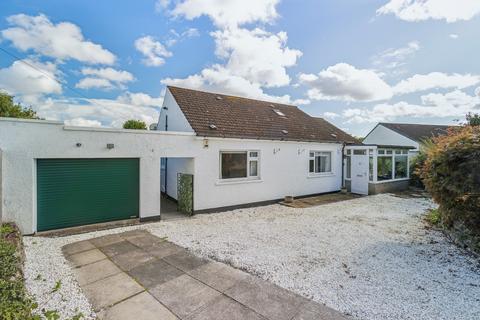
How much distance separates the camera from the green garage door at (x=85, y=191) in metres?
7.23

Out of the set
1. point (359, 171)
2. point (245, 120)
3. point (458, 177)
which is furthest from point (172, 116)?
point (359, 171)

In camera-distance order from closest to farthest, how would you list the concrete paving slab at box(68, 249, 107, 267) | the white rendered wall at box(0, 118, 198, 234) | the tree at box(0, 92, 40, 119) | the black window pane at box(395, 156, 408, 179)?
the concrete paving slab at box(68, 249, 107, 267), the white rendered wall at box(0, 118, 198, 234), the black window pane at box(395, 156, 408, 179), the tree at box(0, 92, 40, 119)

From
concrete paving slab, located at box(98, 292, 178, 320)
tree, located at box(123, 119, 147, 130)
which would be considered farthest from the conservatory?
tree, located at box(123, 119, 147, 130)

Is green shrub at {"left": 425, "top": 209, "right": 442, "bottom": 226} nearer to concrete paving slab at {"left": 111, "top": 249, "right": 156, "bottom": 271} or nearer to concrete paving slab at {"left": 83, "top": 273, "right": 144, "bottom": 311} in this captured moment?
concrete paving slab at {"left": 111, "top": 249, "right": 156, "bottom": 271}

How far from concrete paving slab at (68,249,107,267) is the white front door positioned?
14.6 metres

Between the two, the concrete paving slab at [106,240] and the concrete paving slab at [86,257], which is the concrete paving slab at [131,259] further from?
the concrete paving slab at [106,240]

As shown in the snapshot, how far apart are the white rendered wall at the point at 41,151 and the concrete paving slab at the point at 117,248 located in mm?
2147

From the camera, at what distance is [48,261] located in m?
5.34

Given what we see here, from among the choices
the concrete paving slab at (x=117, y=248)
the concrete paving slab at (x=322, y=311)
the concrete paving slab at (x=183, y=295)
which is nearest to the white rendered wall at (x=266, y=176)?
the concrete paving slab at (x=117, y=248)

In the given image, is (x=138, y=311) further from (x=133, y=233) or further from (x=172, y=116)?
(x=172, y=116)

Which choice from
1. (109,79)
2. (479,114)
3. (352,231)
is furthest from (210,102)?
(479,114)

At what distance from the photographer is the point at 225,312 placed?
11.7 feet

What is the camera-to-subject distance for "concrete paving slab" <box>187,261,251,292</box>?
4.40m

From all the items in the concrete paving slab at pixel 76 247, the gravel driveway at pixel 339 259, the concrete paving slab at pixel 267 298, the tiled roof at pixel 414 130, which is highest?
the tiled roof at pixel 414 130
